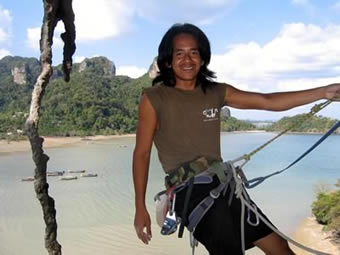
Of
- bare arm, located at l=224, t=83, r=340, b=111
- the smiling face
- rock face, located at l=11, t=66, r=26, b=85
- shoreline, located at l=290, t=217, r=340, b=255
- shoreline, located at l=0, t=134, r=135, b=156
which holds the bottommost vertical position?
shoreline, located at l=0, t=134, r=135, b=156

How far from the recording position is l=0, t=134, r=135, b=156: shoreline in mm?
49156

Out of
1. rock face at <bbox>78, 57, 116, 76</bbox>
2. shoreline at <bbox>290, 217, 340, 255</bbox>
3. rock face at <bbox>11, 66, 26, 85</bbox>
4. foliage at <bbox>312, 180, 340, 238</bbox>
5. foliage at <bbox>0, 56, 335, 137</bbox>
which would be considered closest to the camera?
shoreline at <bbox>290, 217, 340, 255</bbox>

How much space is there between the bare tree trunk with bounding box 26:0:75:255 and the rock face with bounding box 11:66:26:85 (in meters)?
80.7

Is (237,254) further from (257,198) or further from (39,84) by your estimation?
(257,198)

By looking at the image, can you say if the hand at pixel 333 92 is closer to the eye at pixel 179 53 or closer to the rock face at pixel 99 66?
the eye at pixel 179 53

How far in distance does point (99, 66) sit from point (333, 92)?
91.8 m

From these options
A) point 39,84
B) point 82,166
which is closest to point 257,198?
point 82,166

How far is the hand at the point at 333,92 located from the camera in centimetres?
178

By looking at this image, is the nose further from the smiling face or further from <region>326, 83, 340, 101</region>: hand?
<region>326, 83, 340, 101</region>: hand

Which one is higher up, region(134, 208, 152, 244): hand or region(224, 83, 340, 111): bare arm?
region(224, 83, 340, 111): bare arm

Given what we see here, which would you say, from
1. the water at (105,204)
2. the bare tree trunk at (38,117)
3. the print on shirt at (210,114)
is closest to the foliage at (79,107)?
the water at (105,204)

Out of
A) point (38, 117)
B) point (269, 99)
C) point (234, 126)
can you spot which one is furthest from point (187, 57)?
point (234, 126)

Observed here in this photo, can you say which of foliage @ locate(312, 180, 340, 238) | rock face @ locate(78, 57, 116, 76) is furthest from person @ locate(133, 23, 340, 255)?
rock face @ locate(78, 57, 116, 76)

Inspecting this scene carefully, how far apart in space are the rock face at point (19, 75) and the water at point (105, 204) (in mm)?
42457
